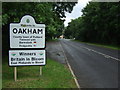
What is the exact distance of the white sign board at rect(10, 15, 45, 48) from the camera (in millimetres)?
8562

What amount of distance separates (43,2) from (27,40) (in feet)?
11.5

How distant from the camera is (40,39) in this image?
8.98m

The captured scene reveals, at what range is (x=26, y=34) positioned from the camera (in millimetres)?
8672

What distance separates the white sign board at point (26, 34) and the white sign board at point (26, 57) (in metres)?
0.25

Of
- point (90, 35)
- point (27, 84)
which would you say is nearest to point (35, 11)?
point (27, 84)

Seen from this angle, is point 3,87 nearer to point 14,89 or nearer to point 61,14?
point 14,89

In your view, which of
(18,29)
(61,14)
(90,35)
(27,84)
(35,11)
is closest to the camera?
(27,84)

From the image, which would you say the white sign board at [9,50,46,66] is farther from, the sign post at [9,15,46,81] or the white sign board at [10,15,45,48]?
the white sign board at [10,15,45,48]

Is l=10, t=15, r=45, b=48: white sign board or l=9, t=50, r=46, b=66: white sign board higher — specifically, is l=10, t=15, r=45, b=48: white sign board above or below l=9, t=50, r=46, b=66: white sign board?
above

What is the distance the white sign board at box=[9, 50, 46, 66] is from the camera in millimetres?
8547

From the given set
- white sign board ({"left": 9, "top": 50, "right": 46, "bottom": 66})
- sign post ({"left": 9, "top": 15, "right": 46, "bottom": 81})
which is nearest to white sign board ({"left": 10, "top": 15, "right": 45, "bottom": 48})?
sign post ({"left": 9, "top": 15, "right": 46, "bottom": 81})

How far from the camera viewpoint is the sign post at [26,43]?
855 centimetres

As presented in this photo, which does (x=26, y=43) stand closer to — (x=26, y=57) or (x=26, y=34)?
(x=26, y=34)

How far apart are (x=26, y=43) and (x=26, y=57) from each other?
583mm
